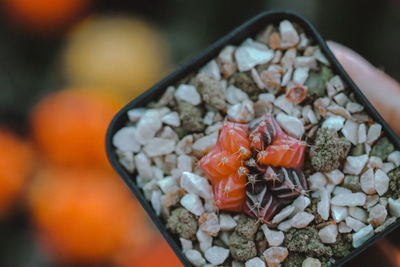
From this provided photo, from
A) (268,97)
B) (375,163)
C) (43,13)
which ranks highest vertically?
(43,13)

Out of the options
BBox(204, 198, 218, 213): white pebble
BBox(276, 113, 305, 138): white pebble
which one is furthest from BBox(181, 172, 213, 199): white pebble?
BBox(276, 113, 305, 138): white pebble

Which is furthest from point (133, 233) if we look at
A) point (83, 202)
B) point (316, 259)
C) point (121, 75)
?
point (316, 259)

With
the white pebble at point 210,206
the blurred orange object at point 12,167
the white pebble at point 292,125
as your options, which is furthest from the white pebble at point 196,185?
the blurred orange object at point 12,167

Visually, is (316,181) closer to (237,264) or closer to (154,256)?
(237,264)

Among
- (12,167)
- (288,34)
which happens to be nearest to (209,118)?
(288,34)

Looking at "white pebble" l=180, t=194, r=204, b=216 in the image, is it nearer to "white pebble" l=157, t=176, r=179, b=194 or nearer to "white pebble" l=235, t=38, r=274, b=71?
"white pebble" l=157, t=176, r=179, b=194

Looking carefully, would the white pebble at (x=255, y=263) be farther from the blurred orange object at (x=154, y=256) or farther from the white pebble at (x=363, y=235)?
the blurred orange object at (x=154, y=256)

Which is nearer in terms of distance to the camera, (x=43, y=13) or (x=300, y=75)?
(x=300, y=75)

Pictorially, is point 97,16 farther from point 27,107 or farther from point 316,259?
point 316,259
